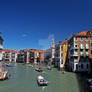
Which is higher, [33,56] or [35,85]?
[33,56]

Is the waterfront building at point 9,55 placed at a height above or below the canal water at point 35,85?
above

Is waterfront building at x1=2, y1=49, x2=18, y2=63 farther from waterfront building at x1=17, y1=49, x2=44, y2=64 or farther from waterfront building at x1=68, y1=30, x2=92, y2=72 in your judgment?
waterfront building at x1=68, y1=30, x2=92, y2=72

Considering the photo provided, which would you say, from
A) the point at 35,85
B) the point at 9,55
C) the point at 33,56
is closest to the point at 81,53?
the point at 35,85

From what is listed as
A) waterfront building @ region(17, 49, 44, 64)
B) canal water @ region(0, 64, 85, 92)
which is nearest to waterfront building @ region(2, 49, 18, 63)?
waterfront building @ region(17, 49, 44, 64)

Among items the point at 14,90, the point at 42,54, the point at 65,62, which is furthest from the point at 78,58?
the point at 42,54

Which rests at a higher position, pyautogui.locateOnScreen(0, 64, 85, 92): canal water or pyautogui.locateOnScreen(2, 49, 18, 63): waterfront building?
pyautogui.locateOnScreen(2, 49, 18, 63): waterfront building

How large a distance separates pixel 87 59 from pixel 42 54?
234 ft

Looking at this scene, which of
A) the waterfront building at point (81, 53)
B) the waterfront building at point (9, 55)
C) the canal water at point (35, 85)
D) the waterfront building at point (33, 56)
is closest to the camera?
the canal water at point (35, 85)

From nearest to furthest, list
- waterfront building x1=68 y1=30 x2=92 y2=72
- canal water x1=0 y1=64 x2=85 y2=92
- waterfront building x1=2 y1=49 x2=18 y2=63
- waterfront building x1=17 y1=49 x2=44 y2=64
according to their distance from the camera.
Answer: canal water x1=0 y1=64 x2=85 y2=92 → waterfront building x1=68 y1=30 x2=92 y2=72 → waterfront building x1=17 y1=49 x2=44 y2=64 → waterfront building x1=2 y1=49 x2=18 y2=63

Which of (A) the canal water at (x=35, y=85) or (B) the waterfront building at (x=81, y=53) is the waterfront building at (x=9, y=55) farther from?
(A) the canal water at (x=35, y=85)

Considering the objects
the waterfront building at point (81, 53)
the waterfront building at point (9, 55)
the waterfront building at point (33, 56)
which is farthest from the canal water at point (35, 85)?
the waterfront building at point (9, 55)

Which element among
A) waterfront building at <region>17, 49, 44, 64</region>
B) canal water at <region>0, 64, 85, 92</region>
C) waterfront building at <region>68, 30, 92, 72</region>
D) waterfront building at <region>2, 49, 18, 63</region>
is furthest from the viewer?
waterfront building at <region>2, 49, 18, 63</region>

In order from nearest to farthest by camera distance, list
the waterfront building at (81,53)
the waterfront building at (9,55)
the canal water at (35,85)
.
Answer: the canal water at (35,85) < the waterfront building at (81,53) < the waterfront building at (9,55)

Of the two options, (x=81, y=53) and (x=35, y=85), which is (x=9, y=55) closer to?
(x=81, y=53)
